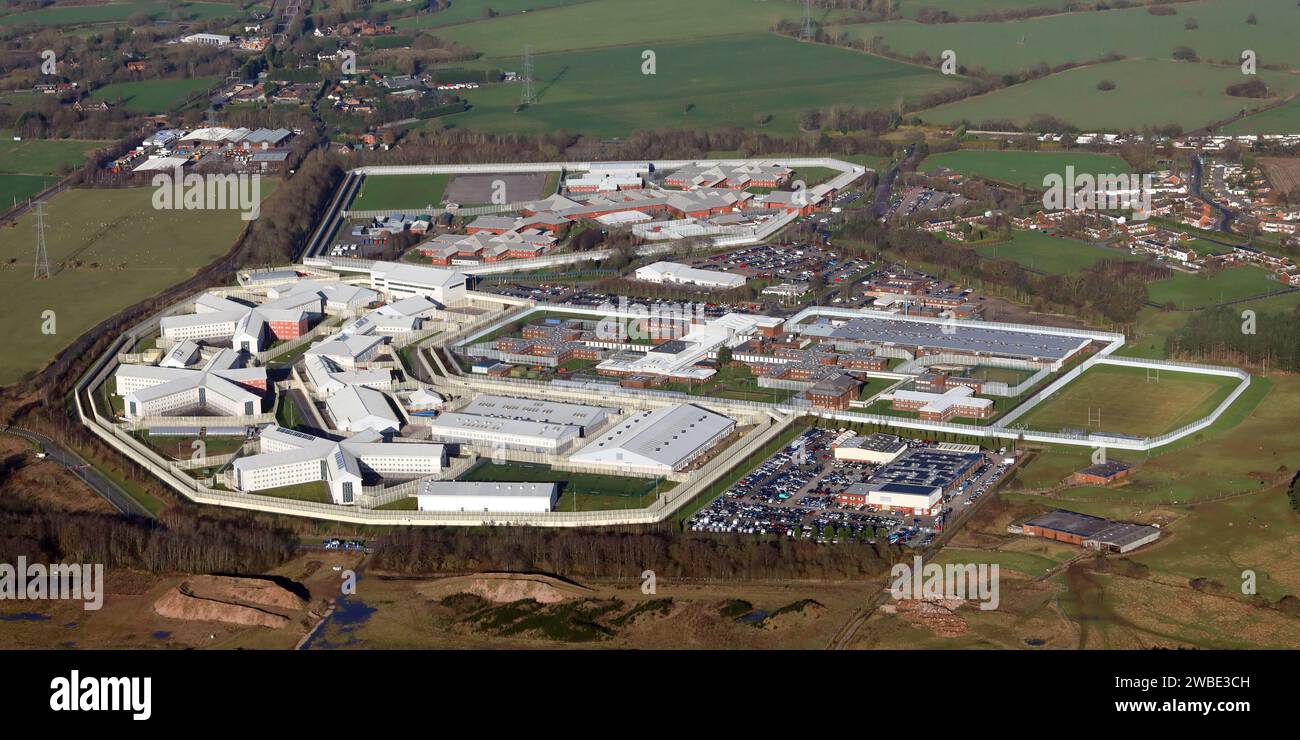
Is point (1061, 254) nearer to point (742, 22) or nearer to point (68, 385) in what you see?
point (68, 385)

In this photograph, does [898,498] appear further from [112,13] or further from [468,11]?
[112,13]

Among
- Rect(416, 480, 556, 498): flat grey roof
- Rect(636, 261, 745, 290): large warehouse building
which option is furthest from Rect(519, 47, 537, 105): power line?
Rect(416, 480, 556, 498): flat grey roof

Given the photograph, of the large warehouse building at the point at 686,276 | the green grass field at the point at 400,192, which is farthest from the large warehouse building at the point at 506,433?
the green grass field at the point at 400,192

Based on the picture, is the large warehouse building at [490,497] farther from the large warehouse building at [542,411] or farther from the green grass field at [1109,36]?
the green grass field at [1109,36]

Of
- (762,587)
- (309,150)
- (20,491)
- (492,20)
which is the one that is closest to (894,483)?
(762,587)

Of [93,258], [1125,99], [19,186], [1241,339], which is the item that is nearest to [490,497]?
[1241,339]

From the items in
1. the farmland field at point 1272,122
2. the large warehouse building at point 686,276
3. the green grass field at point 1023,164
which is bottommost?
the large warehouse building at point 686,276
